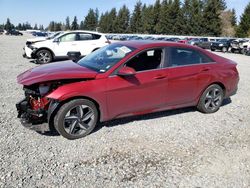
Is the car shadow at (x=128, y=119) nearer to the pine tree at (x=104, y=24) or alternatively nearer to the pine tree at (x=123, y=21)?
the pine tree at (x=123, y=21)

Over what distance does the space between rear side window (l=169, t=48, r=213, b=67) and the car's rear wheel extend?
8.87m

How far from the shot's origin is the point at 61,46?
13.4m

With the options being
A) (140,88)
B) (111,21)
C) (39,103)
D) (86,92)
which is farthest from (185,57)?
(111,21)

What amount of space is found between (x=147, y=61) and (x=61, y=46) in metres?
8.88

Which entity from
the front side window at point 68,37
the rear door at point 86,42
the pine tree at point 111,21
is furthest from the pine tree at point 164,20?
the front side window at point 68,37

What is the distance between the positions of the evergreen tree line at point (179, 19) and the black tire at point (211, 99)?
61.9 m

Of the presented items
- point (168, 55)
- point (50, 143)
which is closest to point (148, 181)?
point (50, 143)

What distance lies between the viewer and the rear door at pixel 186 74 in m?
5.55

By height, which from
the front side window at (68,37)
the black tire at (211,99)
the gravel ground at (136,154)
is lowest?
the gravel ground at (136,154)

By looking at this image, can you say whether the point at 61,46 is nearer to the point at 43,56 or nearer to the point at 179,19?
the point at 43,56

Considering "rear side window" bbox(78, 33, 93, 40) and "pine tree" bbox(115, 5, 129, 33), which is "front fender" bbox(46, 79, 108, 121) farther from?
"pine tree" bbox(115, 5, 129, 33)

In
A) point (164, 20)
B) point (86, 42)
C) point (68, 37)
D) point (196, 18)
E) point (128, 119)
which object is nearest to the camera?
point (128, 119)

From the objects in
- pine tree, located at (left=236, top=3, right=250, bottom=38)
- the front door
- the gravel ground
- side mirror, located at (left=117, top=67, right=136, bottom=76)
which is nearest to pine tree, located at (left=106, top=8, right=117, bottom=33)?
pine tree, located at (left=236, top=3, right=250, bottom=38)

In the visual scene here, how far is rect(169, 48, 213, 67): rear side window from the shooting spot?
564cm
